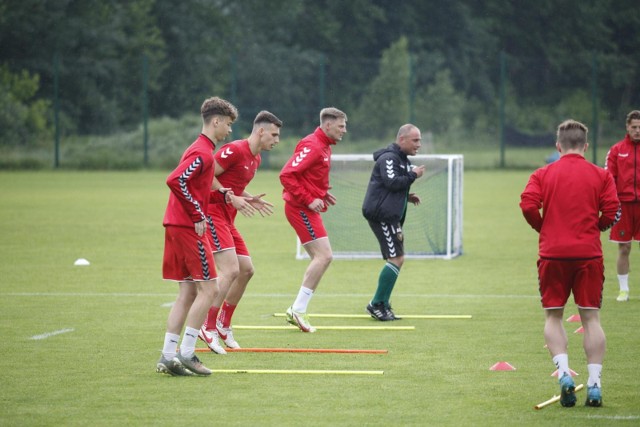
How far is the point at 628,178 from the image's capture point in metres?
12.2

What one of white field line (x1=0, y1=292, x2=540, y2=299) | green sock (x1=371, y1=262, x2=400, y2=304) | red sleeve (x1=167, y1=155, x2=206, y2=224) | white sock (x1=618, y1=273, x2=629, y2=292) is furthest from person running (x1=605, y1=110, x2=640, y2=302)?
red sleeve (x1=167, y1=155, x2=206, y2=224)

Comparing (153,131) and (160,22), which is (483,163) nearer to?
(153,131)

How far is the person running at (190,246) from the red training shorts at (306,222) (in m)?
2.47

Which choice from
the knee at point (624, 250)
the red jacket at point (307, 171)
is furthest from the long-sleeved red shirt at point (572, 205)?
the knee at point (624, 250)

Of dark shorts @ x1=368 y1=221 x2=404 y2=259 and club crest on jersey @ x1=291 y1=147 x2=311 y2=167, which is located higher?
club crest on jersey @ x1=291 y1=147 x2=311 y2=167

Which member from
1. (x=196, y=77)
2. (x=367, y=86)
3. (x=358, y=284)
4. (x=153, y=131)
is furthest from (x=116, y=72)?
(x=358, y=284)

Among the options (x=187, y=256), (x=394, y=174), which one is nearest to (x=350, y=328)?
(x=394, y=174)

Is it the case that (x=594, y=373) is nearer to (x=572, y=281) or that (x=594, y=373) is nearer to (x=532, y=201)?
(x=572, y=281)

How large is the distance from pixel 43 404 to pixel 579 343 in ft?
15.5

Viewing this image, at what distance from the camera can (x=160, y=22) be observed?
198 ft

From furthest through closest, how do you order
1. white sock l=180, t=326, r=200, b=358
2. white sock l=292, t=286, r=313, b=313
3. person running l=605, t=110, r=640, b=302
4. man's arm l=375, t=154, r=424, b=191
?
person running l=605, t=110, r=640, b=302
man's arm l=375, t=154, r=424, b=191
white sock l=292, t=286, r=313, b=313
white sock l=180, t=326, r=200, b=358

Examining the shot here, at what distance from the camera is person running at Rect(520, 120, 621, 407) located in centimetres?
715

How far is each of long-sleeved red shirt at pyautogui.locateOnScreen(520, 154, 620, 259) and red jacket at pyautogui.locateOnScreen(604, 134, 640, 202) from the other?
511 centimetres

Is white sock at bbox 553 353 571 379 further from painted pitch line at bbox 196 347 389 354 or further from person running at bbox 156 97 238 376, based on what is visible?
person running at bbox 156 97 238 376
